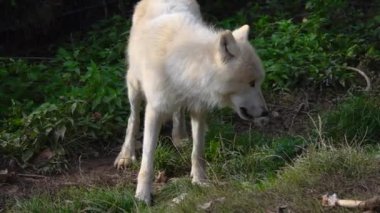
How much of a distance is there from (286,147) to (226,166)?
1.93 feet

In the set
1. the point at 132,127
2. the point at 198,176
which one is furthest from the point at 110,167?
the point at 198,176

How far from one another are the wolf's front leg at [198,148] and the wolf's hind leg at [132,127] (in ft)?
2.39

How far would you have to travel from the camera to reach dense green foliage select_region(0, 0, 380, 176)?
721cm

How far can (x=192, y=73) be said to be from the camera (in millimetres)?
6078

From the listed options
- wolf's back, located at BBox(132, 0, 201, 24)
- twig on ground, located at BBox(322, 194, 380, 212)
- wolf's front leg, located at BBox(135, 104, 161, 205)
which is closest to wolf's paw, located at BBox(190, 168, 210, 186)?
wolf's front leg, located at BBox(135, 104, 161, 205)

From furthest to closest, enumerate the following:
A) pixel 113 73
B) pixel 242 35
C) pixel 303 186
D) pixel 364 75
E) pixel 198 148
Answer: pixel 364 75 < pixel 113 73 < pixel 198 148 < pixel 242 35 < pixel 303 186

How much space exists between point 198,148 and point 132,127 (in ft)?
3.00

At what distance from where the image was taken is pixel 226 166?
6.62m

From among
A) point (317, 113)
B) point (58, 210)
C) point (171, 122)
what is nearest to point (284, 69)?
point (317, 113)

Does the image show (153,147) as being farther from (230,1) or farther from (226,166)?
(230,1)

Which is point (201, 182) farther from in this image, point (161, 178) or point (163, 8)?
point (163, 8)

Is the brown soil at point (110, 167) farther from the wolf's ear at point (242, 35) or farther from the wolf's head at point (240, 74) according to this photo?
the wolf's ear at point (242, 35)

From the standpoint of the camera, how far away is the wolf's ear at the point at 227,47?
19.1 ft

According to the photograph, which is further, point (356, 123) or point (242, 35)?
point (356, 123)
